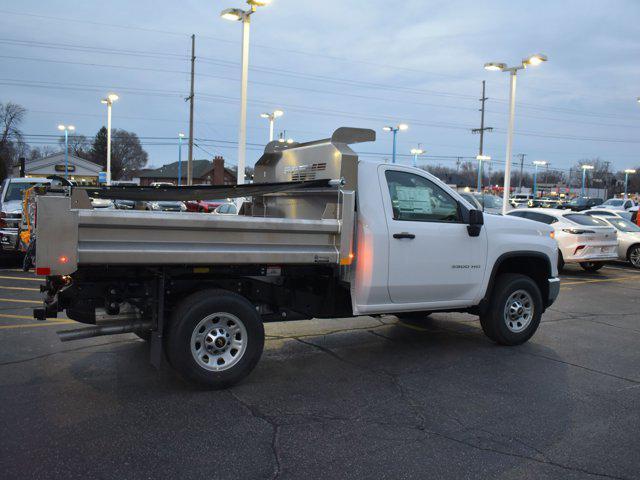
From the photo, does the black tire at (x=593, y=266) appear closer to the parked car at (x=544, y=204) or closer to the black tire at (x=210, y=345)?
the black tire at (x=210, y=345)

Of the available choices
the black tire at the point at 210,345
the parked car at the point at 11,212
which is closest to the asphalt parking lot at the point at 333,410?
the black tire at the point at 210,345

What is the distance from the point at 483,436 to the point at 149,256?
118 inches

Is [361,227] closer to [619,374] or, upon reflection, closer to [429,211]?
[429,211]

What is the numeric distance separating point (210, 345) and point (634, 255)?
15831 mm

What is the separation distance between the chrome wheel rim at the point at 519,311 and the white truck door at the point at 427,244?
666 mm

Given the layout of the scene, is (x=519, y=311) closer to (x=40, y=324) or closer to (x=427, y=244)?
(x=427, y=244)

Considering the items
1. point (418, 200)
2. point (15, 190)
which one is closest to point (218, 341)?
point (418, 200)

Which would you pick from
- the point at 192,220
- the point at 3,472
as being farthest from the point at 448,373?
the point at 3,472

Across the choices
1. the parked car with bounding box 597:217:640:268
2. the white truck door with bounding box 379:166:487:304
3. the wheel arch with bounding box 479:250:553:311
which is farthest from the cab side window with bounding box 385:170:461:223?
the parked car with bounding box 597:217:640:268

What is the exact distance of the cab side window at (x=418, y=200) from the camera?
6023 mm

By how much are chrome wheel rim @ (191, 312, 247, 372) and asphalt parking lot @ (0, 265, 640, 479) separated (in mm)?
278

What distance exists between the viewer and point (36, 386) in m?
5.01

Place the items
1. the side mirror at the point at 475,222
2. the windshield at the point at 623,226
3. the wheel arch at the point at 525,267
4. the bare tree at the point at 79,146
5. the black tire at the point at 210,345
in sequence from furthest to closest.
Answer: the bare tree at the point at 79,146, the windshield at the point at 623,226, the wheel arch at the point at 525,267, the side mirror at the point at 475,222, the black tire at the point at 210,345

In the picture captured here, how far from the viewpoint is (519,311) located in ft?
23.1
